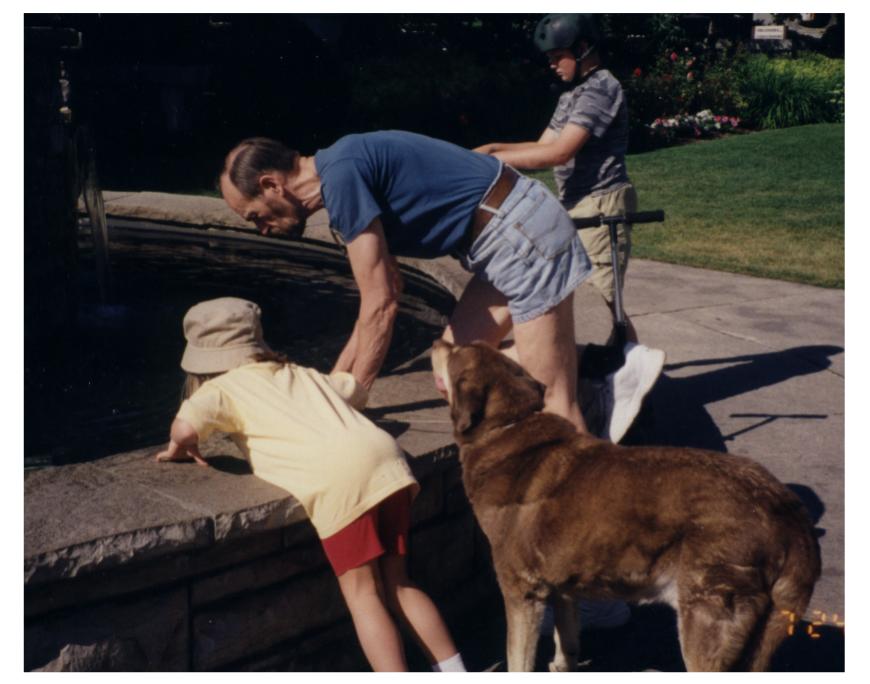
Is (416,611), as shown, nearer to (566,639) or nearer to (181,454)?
(566,639)

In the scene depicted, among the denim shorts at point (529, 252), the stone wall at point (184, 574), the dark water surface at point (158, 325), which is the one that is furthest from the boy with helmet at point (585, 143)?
the stone wall at point (184, 574)

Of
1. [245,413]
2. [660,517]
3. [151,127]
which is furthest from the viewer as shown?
[151,127]

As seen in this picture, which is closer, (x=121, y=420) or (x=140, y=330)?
(x=121, y=420)

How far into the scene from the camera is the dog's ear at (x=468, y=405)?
159 inches

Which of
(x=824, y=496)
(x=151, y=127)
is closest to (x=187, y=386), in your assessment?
(x=824, y=496)

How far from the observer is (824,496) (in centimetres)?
584

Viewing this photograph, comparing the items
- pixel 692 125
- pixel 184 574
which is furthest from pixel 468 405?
pixel 692 125

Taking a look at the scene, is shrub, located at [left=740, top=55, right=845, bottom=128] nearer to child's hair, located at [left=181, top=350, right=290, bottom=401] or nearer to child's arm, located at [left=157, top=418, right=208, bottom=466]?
child's hair, located at [left=181, top=350, right=290, bottom=401]

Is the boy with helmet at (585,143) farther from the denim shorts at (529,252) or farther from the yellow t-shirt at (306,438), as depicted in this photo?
the yellow t-shirt at (306,438)

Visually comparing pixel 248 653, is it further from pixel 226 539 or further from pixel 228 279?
pixel 228 279

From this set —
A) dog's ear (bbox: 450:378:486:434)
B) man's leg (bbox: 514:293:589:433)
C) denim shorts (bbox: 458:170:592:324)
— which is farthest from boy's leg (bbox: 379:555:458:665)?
denim shorts (bbox: 458:170:592:324)

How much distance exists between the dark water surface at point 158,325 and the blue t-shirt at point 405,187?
198 cm

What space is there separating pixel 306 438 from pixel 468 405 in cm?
60

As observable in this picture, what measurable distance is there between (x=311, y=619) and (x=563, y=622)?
A: 0.94 metres
